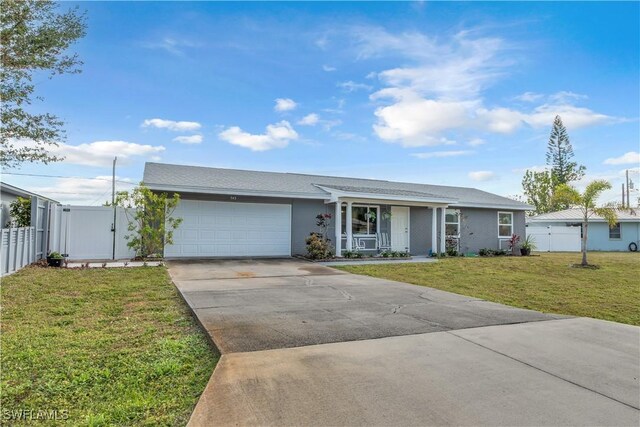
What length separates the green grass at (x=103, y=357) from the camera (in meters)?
2.70

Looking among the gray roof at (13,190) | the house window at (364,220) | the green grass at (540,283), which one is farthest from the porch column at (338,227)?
the gray roof at (13,190)

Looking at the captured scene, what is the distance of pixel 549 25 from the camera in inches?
446

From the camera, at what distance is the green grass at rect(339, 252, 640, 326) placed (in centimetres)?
692

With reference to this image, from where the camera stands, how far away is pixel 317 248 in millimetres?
13547

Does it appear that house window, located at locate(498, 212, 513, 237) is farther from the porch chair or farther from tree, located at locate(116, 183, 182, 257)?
tree, located at locate(116, 183, 182, 257)

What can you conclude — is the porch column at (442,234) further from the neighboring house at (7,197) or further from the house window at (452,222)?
the neighboring house at (7,197)

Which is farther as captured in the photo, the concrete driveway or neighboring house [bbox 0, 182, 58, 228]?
neighboring house [bbox 0, 182, 58, 228]

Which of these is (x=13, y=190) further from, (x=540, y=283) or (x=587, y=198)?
(x=587, y=198)

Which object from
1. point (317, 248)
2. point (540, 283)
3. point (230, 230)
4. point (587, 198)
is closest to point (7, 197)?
point (230, 230)

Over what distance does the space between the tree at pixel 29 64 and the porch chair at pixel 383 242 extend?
1174 cm

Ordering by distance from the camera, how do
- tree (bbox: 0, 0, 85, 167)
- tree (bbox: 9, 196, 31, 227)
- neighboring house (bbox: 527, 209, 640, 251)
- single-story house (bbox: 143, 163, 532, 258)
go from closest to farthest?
tree (bbox: 0, 0, 85, 167)
tree (bbox: 9, 196, 31, 227)
single-story house (bbox: 143, 163, 532, 258)
neighboring house (bbox: 527, 209, 640, 251)

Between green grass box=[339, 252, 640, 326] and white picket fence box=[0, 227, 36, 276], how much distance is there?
853 centimetres

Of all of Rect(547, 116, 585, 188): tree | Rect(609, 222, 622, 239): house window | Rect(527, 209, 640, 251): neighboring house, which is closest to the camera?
Rect(527, 209, 640, 251): neighboring house

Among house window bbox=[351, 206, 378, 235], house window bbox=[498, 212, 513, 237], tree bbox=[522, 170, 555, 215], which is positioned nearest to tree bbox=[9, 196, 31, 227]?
house window bbox=[351, 206, 378, 235]
